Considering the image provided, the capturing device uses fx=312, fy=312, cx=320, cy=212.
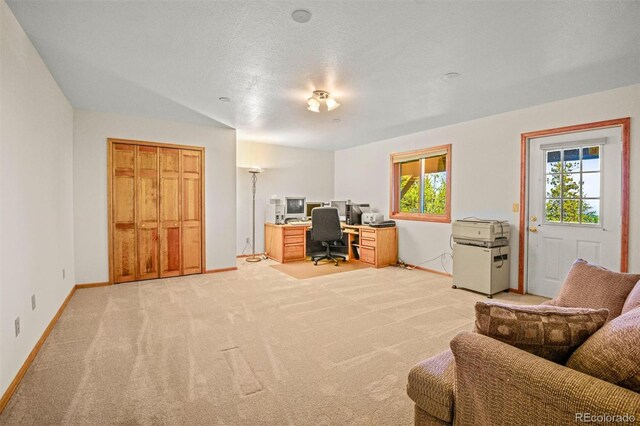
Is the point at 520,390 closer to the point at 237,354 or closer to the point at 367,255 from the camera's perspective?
the point at 237,354

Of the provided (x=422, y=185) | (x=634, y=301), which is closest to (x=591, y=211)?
(x=422, y=185)

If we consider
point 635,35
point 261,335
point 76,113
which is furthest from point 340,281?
point 76,113

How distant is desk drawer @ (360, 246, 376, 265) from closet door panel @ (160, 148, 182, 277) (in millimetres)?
3242

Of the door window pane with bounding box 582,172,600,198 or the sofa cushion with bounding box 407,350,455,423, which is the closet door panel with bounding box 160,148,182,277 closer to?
the sofa cushion with bounding box 407,350,455,423

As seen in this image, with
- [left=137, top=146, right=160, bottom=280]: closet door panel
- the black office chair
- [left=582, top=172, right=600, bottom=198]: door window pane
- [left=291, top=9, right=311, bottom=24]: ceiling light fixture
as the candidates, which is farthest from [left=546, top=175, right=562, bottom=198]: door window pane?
[left=137, top=146, right=160, bottom=280]: closet door panel

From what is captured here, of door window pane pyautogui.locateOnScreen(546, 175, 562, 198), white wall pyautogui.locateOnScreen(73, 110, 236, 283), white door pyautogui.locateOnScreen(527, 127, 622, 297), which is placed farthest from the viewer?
white wall pyautogui.locateOnScreen(73, 110, 236, 283)

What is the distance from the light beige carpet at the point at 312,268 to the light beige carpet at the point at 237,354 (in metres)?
0.80

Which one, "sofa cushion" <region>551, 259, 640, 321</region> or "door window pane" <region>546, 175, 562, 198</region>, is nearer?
"sofa cushion" <region>551, 259, 640, 321</region>

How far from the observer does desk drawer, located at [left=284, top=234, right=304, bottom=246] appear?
6082 millimetres

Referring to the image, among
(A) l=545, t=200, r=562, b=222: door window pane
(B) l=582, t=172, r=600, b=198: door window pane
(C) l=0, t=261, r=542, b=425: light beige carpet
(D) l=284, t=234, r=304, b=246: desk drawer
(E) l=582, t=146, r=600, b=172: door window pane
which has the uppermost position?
(E) l=582, t=146, r=600, b=172: door window pane

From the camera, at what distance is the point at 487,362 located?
1.12m

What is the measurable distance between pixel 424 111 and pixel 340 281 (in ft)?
8.88

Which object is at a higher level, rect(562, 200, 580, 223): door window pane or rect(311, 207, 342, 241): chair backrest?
rect(562, 200, 580, 223): door window pane

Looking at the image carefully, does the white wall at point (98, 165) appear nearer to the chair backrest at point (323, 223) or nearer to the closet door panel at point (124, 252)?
the closet door panel at point (124, 252)
